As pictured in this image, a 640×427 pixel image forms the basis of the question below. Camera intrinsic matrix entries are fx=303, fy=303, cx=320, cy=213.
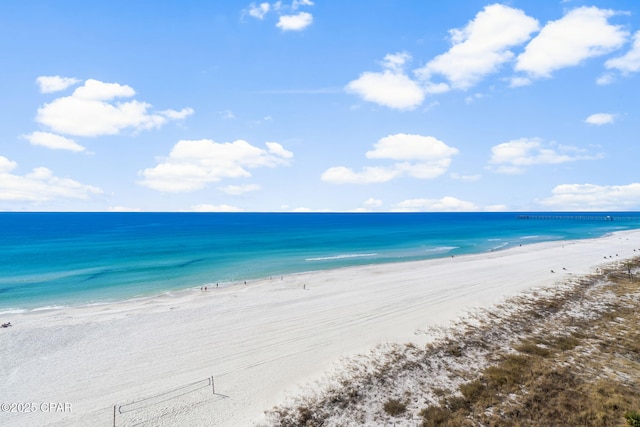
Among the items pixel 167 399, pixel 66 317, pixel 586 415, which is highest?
pixel 66 317

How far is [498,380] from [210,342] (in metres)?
19.7

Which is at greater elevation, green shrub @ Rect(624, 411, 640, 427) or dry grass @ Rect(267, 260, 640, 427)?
dry grass @ Rect(267, 260, 640, 427)

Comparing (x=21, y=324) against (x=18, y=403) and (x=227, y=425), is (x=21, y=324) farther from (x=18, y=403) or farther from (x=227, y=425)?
(x=227, y=425)

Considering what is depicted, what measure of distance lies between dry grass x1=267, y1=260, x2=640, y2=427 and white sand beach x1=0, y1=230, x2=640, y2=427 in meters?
2.15

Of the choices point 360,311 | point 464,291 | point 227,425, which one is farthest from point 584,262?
point 227,425

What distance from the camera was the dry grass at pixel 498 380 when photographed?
14.9 meters

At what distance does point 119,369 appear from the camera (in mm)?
19891

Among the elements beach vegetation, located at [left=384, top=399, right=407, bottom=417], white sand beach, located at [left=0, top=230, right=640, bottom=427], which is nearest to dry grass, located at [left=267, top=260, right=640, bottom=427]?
beach vegetation, located at [left=384, top=399, right=407, bottom=417]

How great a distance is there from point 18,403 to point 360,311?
24.1 m

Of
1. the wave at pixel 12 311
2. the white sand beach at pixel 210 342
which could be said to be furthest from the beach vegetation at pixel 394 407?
the wave at pixel 12 311

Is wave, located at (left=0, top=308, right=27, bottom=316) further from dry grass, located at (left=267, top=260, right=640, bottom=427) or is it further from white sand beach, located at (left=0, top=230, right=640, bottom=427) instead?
dry grass, located at (left=267, top=260, right=640, bottom=427)

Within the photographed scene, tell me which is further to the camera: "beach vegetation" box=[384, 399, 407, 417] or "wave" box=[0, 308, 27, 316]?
"wave" box=[0, 308, 27, 316]

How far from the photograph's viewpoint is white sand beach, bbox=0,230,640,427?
16281 mm

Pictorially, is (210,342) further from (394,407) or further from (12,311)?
(12,311)
